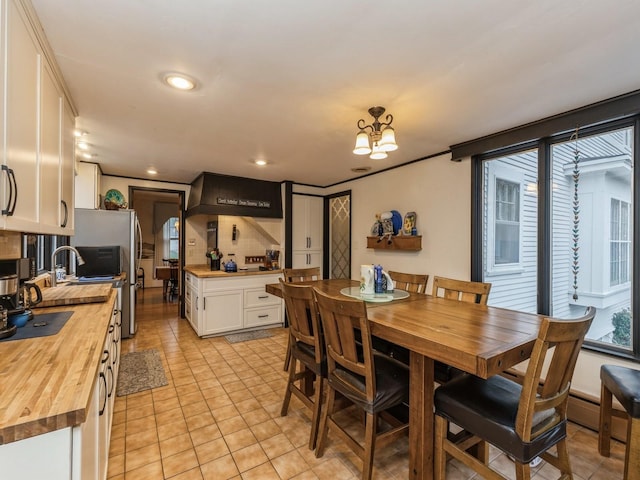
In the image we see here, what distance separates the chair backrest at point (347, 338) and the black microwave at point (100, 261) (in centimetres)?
322

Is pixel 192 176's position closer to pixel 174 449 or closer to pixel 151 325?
pixel 151 325

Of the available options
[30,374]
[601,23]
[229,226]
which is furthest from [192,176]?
[601,23]

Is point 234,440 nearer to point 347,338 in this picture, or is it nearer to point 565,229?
point 347,338

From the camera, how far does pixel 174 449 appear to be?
6.29 feet

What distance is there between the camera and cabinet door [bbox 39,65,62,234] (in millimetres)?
1472

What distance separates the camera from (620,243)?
226cm

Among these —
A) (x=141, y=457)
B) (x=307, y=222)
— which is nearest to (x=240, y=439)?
(x=141, y=457)

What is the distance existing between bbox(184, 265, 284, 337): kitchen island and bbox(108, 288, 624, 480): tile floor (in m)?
0.96

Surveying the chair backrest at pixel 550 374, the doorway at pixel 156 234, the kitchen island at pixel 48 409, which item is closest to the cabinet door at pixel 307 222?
the kitchen island at pixel 48 409

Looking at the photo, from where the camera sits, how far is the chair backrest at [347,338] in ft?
5.04

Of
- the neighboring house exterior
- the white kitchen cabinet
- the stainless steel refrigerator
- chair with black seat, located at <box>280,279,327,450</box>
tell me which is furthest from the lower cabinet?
the neighboring house exterior

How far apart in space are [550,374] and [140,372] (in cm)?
335

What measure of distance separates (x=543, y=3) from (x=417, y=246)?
248 centimetres

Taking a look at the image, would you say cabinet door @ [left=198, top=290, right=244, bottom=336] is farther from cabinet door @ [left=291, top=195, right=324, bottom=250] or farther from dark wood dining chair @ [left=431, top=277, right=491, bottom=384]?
dark wood dining chair @ [left=431, top=277, right=491, bottom=384]
